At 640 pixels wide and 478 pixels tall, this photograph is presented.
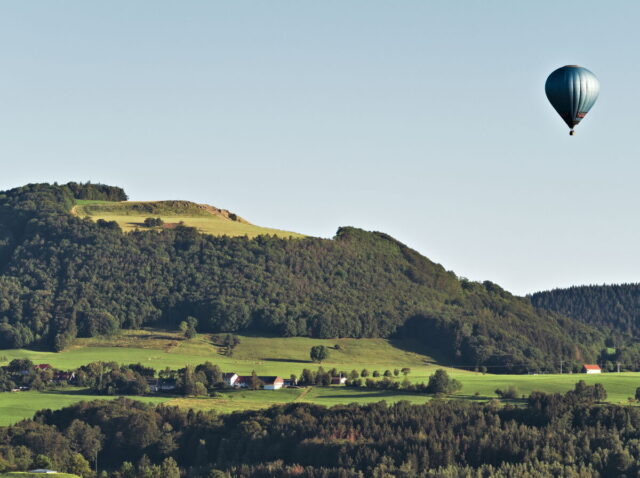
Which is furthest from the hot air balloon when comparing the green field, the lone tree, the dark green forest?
the green field

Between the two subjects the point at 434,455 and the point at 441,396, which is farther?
the point at 441,396

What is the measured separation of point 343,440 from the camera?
16450 cm

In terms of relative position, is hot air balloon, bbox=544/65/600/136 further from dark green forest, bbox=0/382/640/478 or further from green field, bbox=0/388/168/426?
green field, bbox=0/388/168/426

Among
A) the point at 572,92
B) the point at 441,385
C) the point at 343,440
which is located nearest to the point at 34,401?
the point at 343,440

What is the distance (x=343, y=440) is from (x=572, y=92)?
58995 millimetres

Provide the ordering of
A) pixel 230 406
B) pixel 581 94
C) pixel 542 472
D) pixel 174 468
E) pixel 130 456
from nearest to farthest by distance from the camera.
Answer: pixel 581 94 → pixel 542 472 → pixel 174 468 → pixel 130 456 → pixel 230 406

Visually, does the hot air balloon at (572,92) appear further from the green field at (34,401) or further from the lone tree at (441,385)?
the green field at (34,401)

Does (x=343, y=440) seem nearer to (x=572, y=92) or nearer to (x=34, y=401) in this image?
(x=34, y=401)

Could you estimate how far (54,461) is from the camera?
16475cm

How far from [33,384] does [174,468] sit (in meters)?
47.6

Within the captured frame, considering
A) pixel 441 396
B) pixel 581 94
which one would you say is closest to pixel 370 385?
pixel 441 396

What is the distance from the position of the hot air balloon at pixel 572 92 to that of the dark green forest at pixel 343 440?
1640 inches

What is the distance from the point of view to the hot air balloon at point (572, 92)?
121 metres

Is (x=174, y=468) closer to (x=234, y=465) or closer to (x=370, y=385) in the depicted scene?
(x=234, y=465)
